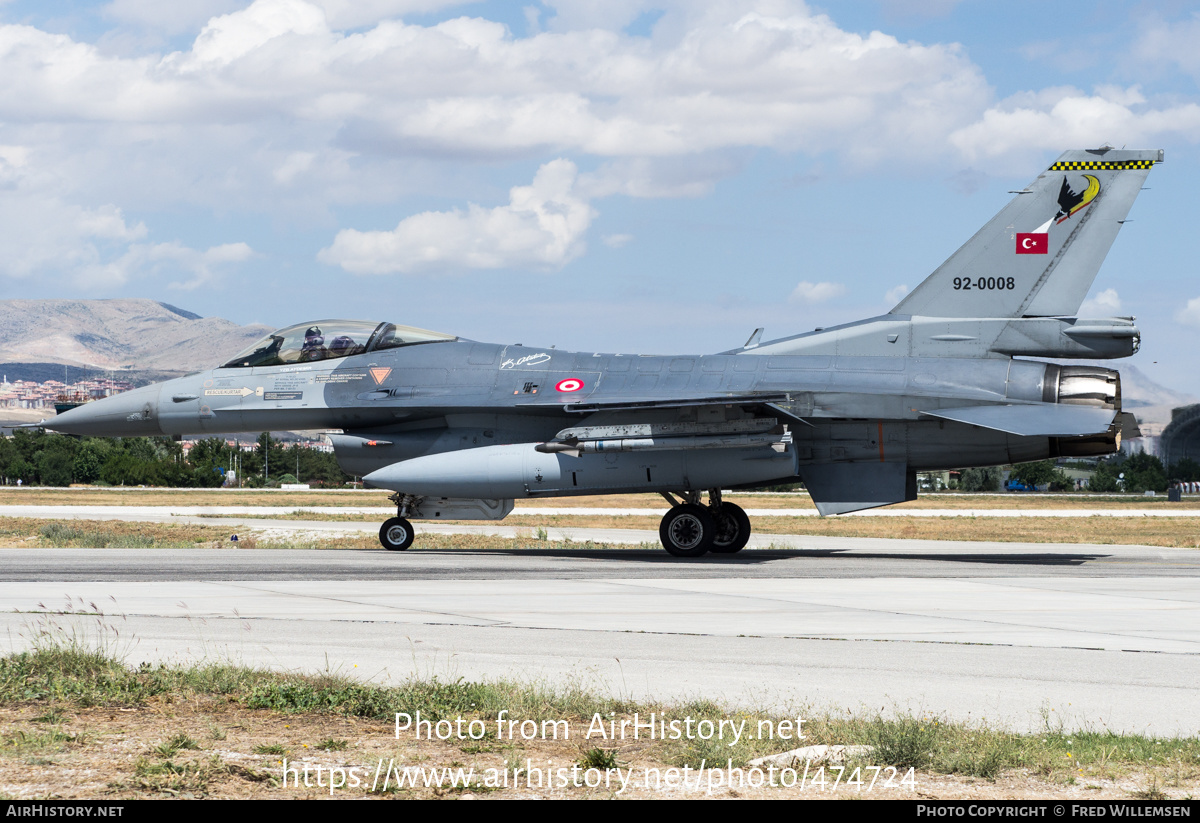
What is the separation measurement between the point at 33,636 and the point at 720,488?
11963 mm

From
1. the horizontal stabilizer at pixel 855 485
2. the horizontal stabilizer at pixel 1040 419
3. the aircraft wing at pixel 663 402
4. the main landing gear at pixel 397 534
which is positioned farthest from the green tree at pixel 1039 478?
the main landing gear at pixel 397 534

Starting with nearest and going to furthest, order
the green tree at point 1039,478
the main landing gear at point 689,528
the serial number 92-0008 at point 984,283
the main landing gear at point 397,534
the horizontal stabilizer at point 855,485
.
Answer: the horizontal stabilizer at point 855,485
the serial number 92-0008 at point 984,283
the main landing gear at point 689,528
the main landing gear at point 397,534
the green tree at point 1039,478

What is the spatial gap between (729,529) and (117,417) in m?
11.5

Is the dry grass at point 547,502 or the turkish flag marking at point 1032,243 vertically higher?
the turkish flag marking at point 1032,243

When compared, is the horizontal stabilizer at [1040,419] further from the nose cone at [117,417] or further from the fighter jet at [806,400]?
the nose cone at [117,417]

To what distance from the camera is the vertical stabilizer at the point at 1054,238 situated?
61.5 ft

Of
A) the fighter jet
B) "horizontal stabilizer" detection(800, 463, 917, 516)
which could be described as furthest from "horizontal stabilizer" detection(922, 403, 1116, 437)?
"horizontal stabilizer" detection(800, 463, 917, 516)

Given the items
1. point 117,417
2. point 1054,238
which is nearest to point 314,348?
point 117,417

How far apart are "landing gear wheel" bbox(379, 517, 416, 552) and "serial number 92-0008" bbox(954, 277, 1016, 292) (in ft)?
34.9

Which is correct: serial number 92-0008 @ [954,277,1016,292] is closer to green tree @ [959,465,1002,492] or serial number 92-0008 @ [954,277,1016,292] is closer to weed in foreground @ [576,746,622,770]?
weed in foreground @ [576,746,622,770]

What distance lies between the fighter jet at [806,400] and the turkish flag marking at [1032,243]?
0.08 feet

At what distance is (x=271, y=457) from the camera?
142 meters

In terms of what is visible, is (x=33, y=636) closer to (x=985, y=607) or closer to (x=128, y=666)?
(x=128, y=666)
